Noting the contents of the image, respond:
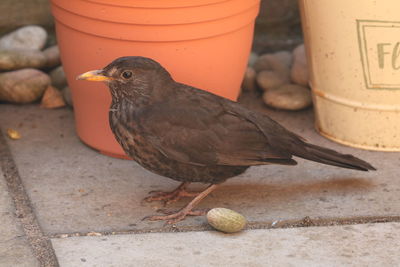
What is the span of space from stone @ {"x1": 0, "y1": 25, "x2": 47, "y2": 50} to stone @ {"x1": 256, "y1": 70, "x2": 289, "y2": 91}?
1.32 meters

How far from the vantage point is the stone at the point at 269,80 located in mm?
4762

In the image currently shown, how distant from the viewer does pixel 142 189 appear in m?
3.77

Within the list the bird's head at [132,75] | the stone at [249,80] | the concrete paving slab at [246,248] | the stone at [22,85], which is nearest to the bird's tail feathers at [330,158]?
the concrete paving slab at [246,248]

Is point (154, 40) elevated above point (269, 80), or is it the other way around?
point (154, 40)

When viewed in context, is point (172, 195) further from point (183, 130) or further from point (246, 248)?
point (246, 248)

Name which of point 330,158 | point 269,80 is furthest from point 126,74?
point 269,80

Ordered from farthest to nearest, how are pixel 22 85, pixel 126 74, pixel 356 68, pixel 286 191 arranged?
pixel 22 85, pixel 356 68, pixel 286 191, pixel 126 74

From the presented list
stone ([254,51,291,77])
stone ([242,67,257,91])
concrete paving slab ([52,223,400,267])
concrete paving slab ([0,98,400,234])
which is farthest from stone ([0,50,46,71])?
concrete paving slab ([52,223,400,267])

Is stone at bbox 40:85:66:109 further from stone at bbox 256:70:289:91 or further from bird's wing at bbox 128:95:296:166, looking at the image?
bird's wing at bbox 128:95:296:166

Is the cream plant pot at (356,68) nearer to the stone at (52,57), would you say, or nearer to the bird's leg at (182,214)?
the bird's leg at (182,214)

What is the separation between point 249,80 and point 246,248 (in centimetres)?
179

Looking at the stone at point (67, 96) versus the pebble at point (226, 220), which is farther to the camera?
the stone at point (67, 96)

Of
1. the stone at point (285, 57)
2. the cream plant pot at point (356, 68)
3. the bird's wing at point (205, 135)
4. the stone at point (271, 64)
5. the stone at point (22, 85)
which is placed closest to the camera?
the bird's wing at point (205, 135)

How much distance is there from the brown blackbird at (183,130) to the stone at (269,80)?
44.9 inches
